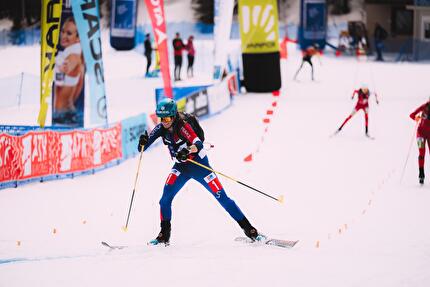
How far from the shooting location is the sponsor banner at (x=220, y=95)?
23269 mm

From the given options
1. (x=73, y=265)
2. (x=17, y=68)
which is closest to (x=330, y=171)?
(x=73, y=265)

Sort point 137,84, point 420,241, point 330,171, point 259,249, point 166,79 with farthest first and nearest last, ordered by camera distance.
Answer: point 137,84, point 166,79, point 330,171, point 420,241, point 259,249

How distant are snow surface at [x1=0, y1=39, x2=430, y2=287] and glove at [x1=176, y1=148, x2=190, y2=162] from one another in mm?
1157

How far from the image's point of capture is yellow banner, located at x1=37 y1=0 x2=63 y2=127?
14.9 m

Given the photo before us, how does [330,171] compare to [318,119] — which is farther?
[318,119]

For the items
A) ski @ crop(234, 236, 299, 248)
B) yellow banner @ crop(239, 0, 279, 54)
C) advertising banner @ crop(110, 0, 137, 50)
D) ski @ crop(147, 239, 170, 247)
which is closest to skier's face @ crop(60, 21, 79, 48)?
ski @ crop(147, 239, 170, 247)

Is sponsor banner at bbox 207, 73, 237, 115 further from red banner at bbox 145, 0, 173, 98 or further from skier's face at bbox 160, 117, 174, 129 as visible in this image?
skier's face at bbox 160, 117, 174, 129

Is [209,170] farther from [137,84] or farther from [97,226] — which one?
[137,84]

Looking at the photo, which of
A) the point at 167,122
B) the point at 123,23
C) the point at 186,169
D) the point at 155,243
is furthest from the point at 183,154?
the point at 123,23

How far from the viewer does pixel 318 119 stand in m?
22.7

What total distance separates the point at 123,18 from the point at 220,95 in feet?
35.2

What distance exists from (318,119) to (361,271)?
16.0 m

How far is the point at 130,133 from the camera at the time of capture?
1700 cm

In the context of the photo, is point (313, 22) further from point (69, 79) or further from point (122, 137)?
point (69, 79)
